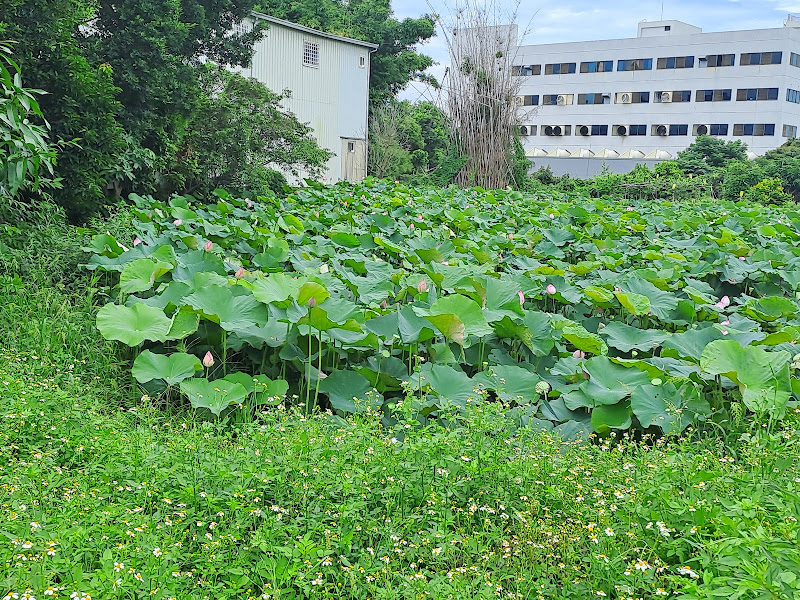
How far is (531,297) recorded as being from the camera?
4.48 m

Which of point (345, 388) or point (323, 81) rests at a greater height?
point (323, 81)

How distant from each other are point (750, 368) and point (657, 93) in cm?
4592

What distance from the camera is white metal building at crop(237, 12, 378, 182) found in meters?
19.8

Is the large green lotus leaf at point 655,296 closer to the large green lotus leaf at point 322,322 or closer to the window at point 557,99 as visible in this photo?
the large green lotus leaf at point 322,322

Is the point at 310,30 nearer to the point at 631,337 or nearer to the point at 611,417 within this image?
the point at 631,337

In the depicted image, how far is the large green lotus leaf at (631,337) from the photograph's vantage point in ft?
12.2

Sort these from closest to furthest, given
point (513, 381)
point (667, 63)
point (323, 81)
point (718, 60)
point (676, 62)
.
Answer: point (513, 381), point (323, 81), point (718, 60), point (676, 62), point (667, 63)

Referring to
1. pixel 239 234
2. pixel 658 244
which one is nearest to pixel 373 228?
pixel 239 234

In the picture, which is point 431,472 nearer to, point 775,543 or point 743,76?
point 775,543

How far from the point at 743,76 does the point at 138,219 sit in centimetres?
4339

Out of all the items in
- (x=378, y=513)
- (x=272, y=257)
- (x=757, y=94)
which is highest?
(x=757, y=94)

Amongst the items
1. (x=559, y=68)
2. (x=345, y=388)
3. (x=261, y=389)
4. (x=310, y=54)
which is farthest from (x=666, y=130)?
(x=261, y=389)

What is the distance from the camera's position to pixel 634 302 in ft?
13.5

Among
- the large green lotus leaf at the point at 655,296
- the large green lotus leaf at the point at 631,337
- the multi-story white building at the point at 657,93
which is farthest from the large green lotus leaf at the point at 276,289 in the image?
the multi-story white building at the point at 657,93
